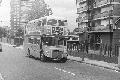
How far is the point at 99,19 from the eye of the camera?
59531 millimetres

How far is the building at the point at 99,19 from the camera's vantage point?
53.8 metres

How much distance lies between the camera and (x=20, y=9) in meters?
189

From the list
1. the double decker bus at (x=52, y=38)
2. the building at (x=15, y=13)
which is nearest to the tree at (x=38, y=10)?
the double decker bus at (x=52, y=38)

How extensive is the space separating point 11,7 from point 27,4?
13.1 m

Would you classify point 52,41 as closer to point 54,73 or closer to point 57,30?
point 57,30

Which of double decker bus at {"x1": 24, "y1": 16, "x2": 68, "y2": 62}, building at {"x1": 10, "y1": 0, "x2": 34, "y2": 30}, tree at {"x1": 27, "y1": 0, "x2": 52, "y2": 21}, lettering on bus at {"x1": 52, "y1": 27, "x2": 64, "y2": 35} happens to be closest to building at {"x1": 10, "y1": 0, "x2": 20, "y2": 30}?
building at {"x1": 10, "y1": 0, "x2": 34, "y2": 30}

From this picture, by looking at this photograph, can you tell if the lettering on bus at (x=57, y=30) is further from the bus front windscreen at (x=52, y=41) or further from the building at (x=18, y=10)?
the building at (x=18, y=10)

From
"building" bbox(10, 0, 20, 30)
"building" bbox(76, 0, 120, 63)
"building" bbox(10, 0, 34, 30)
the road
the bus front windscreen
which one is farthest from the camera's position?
"building" bbox(10, 0, 34, 30)

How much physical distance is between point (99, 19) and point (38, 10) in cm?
2205

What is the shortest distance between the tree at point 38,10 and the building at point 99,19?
426 inches

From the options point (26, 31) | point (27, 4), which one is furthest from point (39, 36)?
point (27, 4)

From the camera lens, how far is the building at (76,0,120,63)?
53750 mm

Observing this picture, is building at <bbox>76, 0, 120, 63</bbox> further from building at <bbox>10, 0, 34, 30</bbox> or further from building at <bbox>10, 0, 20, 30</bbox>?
building at <bbox>10, 0, 34, 30</bbox>

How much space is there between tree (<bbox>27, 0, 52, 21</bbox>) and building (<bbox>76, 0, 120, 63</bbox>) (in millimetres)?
10813
